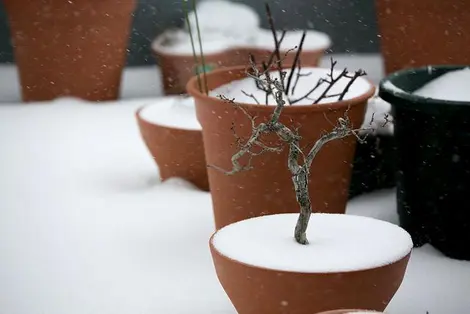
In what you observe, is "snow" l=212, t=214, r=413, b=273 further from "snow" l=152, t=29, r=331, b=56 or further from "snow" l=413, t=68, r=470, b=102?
"snow" l=152, t=29, r=331, b=56

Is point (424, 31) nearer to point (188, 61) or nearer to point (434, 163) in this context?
point (188, 61)

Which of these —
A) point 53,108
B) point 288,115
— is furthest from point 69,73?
point 288,115

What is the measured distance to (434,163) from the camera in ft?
5.95

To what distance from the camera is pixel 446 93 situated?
1.94 m

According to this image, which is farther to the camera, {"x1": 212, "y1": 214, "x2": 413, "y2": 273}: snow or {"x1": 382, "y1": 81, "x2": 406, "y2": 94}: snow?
{"x1": 382, "y1": 81, "x2": 406, "y2": 94}: snow

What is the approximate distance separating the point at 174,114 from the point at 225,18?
1.38 metres

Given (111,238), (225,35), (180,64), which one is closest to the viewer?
(111,238)

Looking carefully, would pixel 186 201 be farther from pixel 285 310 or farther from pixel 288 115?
pixel 285 310

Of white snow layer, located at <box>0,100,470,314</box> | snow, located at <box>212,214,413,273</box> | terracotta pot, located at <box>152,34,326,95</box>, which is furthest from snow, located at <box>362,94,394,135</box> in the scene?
terracotta pot, located at <box>152,34,326,95</box>

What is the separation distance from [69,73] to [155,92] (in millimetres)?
447

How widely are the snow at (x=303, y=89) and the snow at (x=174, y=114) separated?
0.36 metres

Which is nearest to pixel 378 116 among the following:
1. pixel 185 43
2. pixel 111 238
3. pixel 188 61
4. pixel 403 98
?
pixel 403 98

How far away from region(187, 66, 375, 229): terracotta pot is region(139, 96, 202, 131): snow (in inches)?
19.0

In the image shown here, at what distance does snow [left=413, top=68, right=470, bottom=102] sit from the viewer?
1912 millimetres
